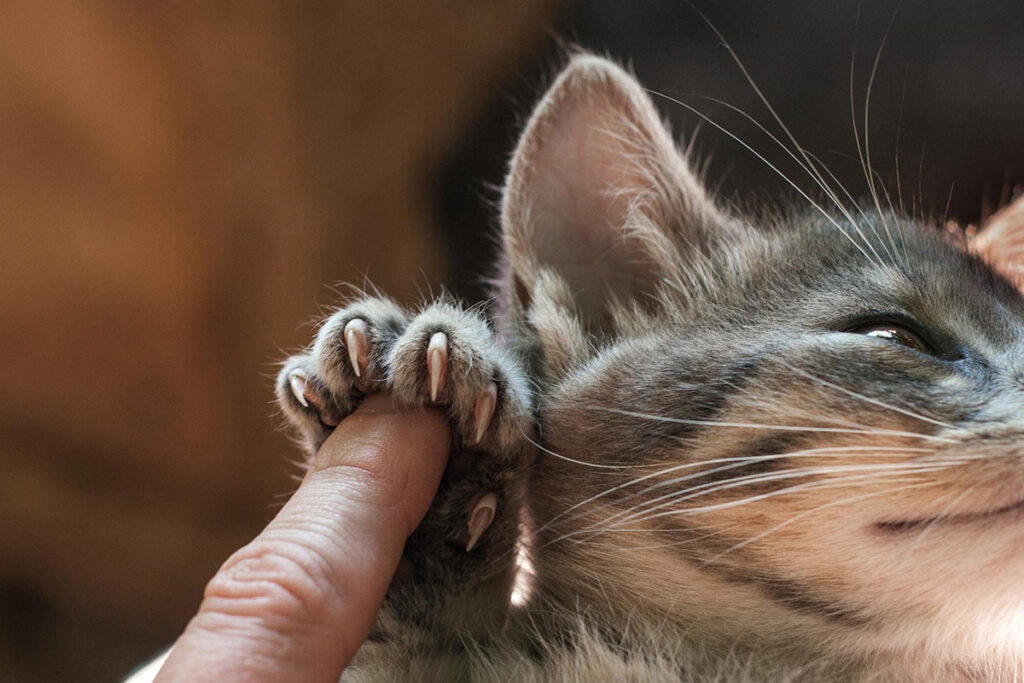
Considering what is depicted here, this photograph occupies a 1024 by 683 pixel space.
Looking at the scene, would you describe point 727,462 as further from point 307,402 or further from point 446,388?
point 307,402

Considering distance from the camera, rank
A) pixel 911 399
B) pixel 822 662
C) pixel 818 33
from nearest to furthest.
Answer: pixel 911 399
pixel 822 662
pixel 818 33

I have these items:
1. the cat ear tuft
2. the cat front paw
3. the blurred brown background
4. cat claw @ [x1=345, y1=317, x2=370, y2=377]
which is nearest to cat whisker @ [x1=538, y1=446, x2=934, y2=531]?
the cat front paw

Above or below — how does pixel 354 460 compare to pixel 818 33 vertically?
below

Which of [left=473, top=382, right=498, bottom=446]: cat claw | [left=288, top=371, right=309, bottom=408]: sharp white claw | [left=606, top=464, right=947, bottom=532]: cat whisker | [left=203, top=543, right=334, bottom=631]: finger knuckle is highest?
[left=288, top=371, right=309, bottom=408]: sharp white claw

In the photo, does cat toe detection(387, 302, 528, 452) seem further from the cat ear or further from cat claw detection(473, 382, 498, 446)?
the cat ear

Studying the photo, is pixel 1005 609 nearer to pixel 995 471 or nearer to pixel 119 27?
pixel 995 471

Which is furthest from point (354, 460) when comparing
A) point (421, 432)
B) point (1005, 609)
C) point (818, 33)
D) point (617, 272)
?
point (818, 33)

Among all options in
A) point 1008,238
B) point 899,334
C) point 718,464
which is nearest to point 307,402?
point 718,464
